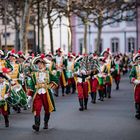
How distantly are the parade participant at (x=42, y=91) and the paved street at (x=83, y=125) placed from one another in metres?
0.39

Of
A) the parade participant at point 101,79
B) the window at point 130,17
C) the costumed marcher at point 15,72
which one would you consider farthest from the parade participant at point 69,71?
the window at point 130,17

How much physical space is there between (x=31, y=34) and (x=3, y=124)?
67.9m

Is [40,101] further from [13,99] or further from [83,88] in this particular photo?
[83,88]

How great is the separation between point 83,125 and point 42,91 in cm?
145

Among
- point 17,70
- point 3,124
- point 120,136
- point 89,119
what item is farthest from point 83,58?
point 120,136

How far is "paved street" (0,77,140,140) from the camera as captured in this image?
12.6 metres

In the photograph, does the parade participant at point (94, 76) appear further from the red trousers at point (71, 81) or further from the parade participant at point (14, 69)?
the red trousers at point (71, 81)

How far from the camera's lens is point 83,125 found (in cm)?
1439

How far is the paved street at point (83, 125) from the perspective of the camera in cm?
1261

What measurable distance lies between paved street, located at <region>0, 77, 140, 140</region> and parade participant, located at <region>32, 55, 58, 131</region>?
1.27ft

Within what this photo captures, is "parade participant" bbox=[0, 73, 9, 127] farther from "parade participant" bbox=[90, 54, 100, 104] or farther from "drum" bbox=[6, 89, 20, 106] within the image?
"parade participant" bbox=[90, 54, 100, 104]

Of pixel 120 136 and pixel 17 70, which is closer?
pixel 120 136

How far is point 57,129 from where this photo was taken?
13.8 metres

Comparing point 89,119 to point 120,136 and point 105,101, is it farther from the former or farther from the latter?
point 105,101
